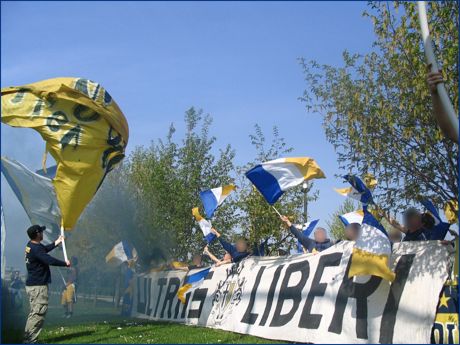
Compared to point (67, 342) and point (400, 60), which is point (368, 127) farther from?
point (67, 342)

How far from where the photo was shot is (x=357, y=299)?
27.1 feet

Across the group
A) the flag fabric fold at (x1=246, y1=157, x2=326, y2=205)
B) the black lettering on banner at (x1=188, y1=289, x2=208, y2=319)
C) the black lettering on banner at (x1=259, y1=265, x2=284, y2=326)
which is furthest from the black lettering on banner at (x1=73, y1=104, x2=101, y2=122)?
the black lettering on banner at (x1=188, y1=289, x2=208, y2=319)

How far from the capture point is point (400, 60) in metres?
9.63

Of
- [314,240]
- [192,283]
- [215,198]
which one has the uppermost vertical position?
[215,198]

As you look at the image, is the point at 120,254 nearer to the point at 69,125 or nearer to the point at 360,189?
the point at 69,125

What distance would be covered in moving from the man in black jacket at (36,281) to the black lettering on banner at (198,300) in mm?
3784

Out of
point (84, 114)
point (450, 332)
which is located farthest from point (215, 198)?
point (450, 332)

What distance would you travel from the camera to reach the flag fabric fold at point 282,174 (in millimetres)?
10828

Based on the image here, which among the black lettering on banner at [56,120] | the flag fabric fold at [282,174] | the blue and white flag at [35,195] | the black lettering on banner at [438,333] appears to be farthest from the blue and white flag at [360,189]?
the blue and white flag at [35,195]

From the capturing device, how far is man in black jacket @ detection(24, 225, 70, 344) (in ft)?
32.2

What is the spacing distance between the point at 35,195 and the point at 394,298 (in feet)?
25.7

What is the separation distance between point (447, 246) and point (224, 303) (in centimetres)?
550

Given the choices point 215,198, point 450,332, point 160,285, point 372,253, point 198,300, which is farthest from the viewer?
point 160,285

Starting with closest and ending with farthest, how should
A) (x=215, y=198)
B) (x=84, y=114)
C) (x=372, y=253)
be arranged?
(x=372, y=253), (x=84, y=114), (x=215, y=198)
